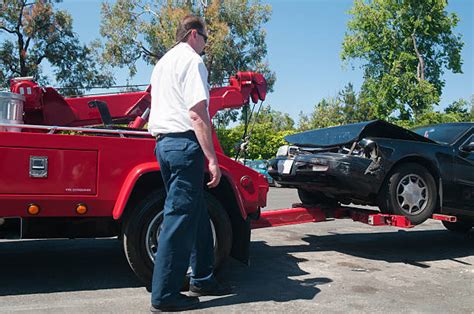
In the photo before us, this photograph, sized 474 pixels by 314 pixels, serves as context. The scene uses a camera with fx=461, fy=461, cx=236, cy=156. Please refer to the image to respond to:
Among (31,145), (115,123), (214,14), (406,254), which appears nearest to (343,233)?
(406,254)

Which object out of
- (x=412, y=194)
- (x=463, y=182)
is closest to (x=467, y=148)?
(x=463, y=182)

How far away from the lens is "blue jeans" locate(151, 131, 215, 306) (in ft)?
10.7

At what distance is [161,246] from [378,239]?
459 cm

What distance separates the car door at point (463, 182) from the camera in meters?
5.81

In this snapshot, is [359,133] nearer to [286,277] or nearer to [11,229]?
[286,277]

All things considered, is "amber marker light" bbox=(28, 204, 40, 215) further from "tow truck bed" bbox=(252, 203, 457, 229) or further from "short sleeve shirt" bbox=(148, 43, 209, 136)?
"tow truck bed" bbox=(252, 203, 457, 229)

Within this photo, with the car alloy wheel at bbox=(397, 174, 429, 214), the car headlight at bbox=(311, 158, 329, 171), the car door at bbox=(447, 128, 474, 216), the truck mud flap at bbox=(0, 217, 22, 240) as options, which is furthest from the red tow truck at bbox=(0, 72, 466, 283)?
the car door at bbox=(447, 128, 474, 216)

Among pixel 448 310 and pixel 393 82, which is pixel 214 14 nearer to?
pixel 393 82

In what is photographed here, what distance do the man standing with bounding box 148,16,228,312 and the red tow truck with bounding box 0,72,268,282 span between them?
0.57 m

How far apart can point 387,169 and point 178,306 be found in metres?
3.05

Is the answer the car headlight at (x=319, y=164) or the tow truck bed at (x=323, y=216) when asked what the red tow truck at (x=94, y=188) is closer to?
the tow truck bed at (x=323, y=216)

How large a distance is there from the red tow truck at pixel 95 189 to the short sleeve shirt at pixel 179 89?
62 cm

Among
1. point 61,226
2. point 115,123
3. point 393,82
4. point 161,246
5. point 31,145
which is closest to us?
point 161,246

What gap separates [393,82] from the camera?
37062 mm
